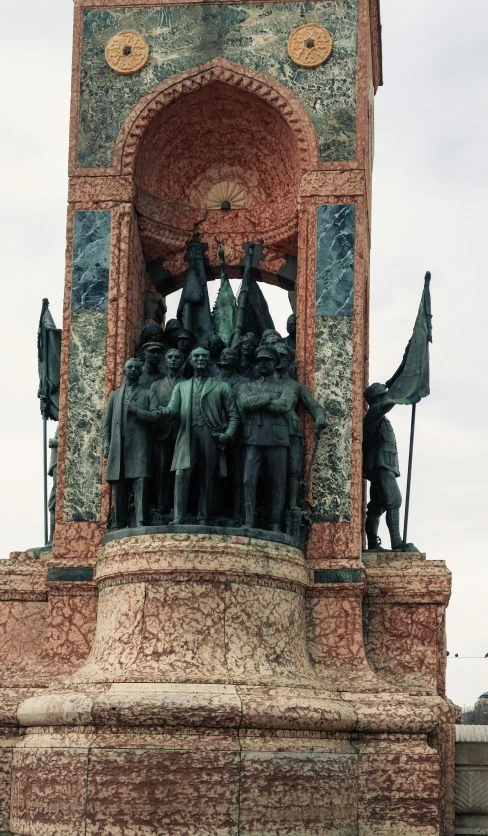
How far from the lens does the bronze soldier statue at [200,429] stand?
21.1m

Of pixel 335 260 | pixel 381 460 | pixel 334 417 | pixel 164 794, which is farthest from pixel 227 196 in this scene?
pixel 164 794

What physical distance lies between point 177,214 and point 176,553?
5.92m

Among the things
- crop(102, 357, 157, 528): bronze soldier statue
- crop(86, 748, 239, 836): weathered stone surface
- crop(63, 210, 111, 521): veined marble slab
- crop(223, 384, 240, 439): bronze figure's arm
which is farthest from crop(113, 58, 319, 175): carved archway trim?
crop(86, 748, 239, 836): weathered stone surface

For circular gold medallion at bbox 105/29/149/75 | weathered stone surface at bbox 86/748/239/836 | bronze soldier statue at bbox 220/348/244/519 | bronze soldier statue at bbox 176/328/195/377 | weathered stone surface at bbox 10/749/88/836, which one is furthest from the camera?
circular gold medallion at bbox 105/29/149/75

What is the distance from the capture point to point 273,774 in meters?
19.7

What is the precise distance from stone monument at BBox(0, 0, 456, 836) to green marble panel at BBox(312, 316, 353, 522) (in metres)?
0.03

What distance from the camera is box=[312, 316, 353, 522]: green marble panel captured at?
22391mm

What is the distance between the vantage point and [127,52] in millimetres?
23891

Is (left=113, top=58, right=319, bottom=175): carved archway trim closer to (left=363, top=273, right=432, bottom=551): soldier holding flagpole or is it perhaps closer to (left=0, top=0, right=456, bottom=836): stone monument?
(left=0, top=0, right=456, bottom=836): stone monument

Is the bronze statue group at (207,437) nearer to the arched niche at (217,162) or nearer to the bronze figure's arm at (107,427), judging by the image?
the bronze figure's arm at (107,427)

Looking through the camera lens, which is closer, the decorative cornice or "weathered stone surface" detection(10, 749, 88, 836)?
"weathered stone surface" detection(10, 749, 88, 836)

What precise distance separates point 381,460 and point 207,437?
2.97 meters

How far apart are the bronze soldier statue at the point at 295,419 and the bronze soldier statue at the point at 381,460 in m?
1.17

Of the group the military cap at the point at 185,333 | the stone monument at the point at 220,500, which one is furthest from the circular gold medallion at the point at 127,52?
the military cap at the point at 185,333
